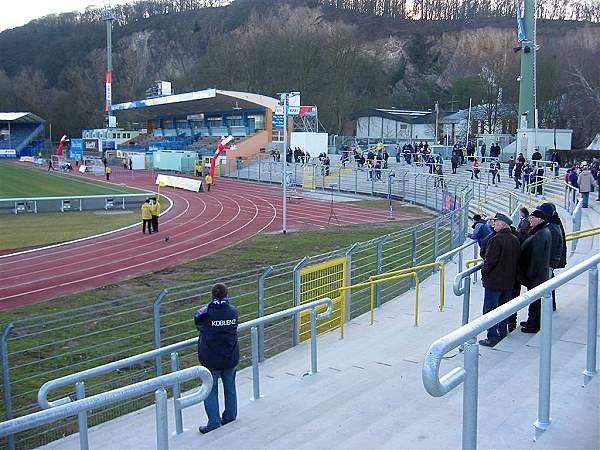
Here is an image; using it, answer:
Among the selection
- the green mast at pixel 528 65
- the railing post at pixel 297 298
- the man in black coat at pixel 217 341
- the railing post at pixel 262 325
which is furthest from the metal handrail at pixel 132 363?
the green mast at pixel 528 65

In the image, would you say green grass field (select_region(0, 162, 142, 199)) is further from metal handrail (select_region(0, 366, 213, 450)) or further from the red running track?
metal handrail (select_region(0, 366, 213, 450))

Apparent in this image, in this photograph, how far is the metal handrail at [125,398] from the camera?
3.38 m

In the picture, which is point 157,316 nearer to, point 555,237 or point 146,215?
point 555,237

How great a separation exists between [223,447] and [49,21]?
643 feet

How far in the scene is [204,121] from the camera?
7669 cm

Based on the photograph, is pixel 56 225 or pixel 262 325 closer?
pixel 262 325

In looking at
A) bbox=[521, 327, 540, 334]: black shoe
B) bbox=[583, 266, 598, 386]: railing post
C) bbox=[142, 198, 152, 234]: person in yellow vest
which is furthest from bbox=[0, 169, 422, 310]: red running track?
bbox=[583, 266, 598, 386]: railing post

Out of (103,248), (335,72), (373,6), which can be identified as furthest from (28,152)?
(373,6)

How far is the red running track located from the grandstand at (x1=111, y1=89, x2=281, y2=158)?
78.6ft

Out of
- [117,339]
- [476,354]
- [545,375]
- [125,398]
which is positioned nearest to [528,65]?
[117,339]

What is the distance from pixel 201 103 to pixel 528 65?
39440 millimetres

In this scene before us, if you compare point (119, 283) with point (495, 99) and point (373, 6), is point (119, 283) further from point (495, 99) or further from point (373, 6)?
point (373, 6)

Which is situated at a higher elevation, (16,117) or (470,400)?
(16,117)

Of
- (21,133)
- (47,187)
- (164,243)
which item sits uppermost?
(21,133)
